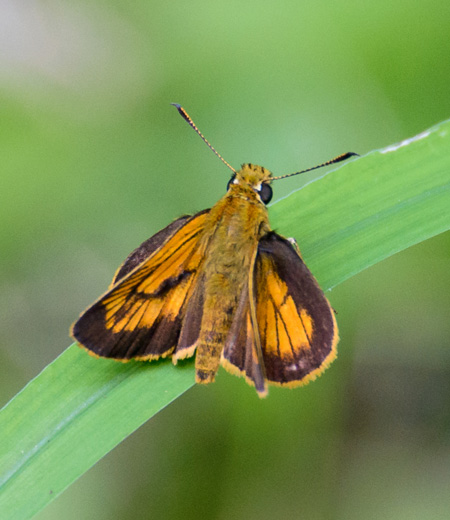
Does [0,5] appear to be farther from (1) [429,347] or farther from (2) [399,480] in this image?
(2) [399,480]

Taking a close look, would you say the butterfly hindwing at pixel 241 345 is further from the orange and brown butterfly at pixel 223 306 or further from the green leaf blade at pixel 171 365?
the green leaf blade at pixel 171 365

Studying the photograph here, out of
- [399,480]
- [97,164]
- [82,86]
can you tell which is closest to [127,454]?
[399,480]

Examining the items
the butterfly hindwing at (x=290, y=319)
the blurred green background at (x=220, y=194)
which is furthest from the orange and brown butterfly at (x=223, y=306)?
the blurred green background at (x=220, y=194)

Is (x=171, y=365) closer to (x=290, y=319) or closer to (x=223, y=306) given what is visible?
(x=223, y=306)

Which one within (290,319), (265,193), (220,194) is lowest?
(290,319)

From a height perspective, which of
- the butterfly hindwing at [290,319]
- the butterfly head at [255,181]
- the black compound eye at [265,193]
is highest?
the butterfly head at [255,181]

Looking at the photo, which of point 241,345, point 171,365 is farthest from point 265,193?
point 171,365
